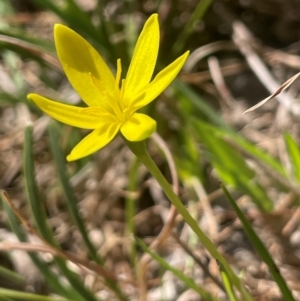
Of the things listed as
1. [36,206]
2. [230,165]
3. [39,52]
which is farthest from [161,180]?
[39,52]

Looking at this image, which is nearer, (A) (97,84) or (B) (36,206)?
(A) (97,84)

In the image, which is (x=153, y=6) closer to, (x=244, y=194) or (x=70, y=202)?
(x=244, y=194)

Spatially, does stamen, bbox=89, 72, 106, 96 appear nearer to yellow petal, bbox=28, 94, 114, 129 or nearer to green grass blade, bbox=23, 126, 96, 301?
yellow petal, bbox=28, 94, 114, 129

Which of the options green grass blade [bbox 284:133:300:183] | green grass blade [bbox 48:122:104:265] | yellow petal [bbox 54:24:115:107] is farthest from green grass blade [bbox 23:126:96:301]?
green grass blade [bbox 284:133:300:183]

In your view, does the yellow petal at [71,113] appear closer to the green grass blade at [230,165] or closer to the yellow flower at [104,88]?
the yellow flower at [104,88]

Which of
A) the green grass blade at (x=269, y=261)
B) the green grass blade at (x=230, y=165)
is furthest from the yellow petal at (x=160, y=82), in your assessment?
the green grass blade at (x=230, y=165)

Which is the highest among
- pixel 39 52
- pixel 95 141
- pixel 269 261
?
pixel 39 52

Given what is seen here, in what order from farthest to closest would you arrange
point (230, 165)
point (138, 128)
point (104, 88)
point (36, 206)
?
point (230, 165) → point (36, 206) → point (104, 88) → point (138, 128)

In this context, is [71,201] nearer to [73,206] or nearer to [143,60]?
[73,206]
